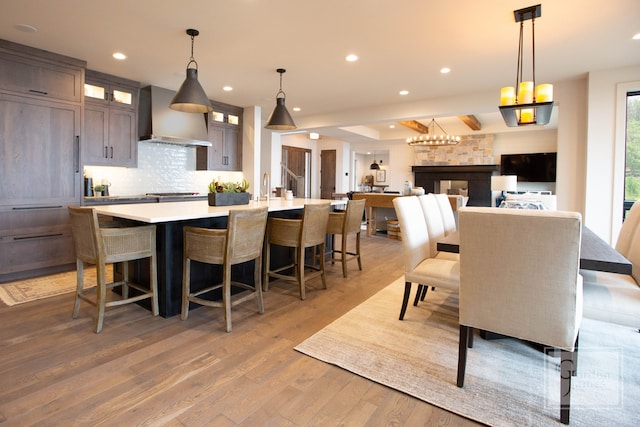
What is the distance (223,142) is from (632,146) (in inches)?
241

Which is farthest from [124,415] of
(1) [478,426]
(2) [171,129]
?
(2) [171,129]

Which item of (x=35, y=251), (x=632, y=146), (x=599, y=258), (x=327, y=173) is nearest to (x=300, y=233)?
(x=599, y=258)

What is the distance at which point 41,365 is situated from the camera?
2006 mm

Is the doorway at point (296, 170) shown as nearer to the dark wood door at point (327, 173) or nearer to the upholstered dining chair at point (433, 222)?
the dark wood door at point (327, 173)

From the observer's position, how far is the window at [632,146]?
423 cm

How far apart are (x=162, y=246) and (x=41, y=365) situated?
1.02 m

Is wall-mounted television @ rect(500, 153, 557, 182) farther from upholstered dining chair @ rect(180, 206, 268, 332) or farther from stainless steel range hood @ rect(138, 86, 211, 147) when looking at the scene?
upholstered dining chair @ rect(180, 206, 268, 332)

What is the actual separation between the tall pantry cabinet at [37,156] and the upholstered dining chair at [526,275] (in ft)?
14.6

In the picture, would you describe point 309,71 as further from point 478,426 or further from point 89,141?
point 478,426

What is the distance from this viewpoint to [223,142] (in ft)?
21.2

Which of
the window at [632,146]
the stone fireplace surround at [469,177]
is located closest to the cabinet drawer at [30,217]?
the window at [632,146]

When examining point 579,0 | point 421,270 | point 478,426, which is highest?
point 579,0

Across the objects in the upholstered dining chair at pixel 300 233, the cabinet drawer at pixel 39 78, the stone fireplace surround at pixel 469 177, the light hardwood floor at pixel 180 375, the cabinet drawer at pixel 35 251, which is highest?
the cabinet drawer at pixel 39 78

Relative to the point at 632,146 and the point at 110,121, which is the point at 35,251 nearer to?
the point at 110,121
